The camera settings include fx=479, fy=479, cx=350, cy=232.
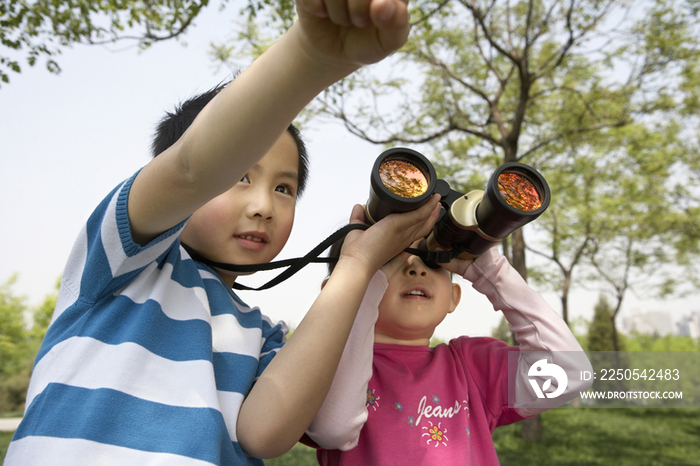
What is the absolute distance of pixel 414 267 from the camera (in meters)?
1.51

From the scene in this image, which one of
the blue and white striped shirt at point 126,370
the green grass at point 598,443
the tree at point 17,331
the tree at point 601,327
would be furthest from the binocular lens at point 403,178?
the tree at point 17,331

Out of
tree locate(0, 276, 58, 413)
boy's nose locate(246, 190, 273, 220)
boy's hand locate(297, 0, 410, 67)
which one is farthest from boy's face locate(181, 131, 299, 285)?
tree locate(0, 276, 58, 413)

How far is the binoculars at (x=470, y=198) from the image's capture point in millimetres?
1150

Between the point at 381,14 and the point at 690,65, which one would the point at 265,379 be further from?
the point at 690,65

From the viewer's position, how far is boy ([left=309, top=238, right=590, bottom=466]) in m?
1.32

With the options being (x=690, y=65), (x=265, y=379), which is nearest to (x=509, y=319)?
(x=265, y=379)

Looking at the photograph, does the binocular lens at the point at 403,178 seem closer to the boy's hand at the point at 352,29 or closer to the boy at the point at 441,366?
the boy at the point at 441,366

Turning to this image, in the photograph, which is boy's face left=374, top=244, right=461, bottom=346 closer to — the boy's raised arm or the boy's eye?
the boy's eye

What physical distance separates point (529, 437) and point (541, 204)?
284 inches

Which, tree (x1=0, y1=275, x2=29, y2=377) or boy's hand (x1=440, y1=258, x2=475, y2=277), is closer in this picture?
boy's hand (x1=440, y1=258, x2=475, y2=277)

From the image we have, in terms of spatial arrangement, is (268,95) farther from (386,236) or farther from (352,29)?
(386,236)

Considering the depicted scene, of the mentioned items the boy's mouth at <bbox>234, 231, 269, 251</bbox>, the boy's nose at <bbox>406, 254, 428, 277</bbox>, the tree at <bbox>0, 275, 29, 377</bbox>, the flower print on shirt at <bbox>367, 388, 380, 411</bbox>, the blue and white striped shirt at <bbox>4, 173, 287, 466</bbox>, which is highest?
the boy's nose at <bbox>406, 254, 428, 277</bbox>

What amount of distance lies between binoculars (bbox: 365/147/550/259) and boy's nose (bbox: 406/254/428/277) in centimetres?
21

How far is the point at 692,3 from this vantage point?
5.91m
